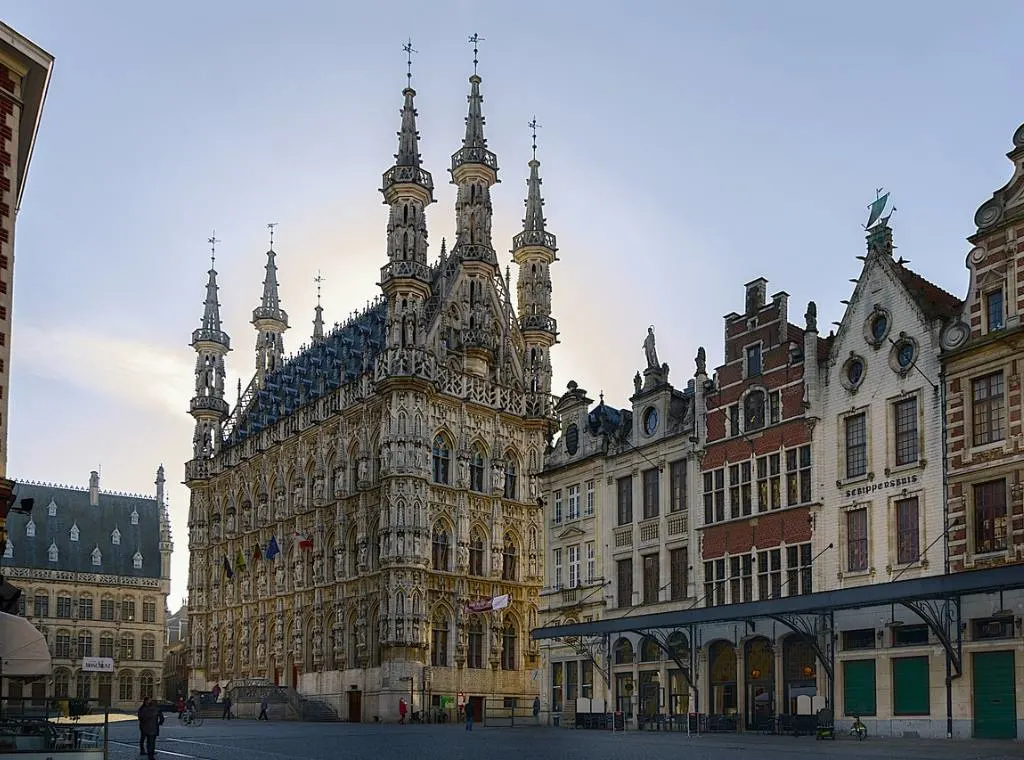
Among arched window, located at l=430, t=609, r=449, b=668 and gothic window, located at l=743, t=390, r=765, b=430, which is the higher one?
gothic window, located at l=743, t=390, r=765, b=430

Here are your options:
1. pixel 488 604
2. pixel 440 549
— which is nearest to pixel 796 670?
pixel 488 604

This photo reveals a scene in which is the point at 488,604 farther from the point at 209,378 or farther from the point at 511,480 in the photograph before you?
the point at 209,378

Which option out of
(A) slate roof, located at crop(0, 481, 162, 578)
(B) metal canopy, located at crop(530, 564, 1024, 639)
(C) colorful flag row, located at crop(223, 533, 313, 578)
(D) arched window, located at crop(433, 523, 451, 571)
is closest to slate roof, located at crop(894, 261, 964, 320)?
(B) metal canopy, located at crop(530, 564, 1024, 639)

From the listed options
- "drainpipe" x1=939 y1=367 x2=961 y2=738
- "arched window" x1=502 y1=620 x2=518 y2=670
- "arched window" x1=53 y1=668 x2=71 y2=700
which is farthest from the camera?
"arched window" x1=53 y1=668 x2=71 y2=700

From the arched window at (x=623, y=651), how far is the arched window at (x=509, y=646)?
2046cm

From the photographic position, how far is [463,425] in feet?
224

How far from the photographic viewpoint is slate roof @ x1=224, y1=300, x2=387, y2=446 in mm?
73312

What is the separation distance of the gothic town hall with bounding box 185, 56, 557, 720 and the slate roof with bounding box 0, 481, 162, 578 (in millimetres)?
35996

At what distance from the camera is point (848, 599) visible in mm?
34688

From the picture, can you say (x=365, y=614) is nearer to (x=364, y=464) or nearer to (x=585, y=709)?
(x=364, y=464)

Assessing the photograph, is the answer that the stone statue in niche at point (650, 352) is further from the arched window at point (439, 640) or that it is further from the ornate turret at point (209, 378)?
the ornate turret at point (209, 378)

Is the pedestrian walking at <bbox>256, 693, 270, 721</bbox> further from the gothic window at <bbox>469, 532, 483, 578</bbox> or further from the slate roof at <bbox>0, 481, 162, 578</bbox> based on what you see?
the slate roof at <bbox>0, 481, 162, 578</bbox>

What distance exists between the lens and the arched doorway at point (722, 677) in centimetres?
4338

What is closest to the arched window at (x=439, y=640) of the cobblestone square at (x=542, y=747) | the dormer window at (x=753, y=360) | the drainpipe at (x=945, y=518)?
the cobblestone square at (x=542, y=747)
